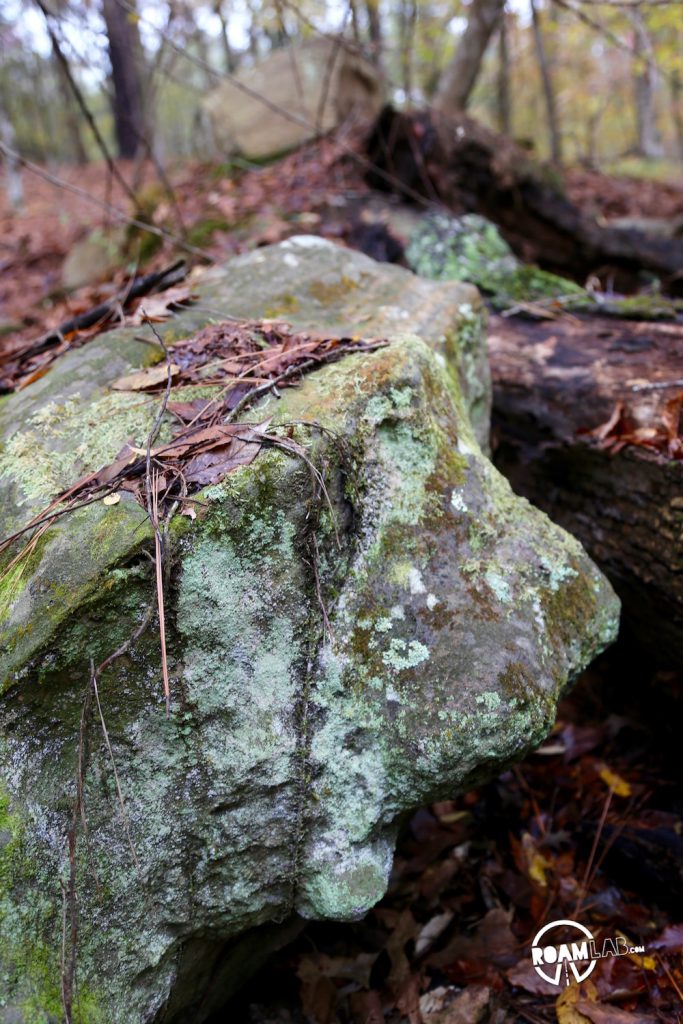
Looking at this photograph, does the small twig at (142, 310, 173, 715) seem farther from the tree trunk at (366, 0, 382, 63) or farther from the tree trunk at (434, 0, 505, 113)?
the tree trunk at (366, 0, 382, 63)

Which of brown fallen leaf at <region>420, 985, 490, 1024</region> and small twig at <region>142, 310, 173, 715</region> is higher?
small twig at <region>142, 310, 173, 715</region>

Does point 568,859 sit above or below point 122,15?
below

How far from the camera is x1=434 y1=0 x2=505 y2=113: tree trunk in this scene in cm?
653

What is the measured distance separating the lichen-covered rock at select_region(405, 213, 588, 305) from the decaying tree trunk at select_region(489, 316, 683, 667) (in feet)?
1.74

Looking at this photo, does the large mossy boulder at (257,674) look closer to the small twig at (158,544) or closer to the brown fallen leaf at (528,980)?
the small twig at (158,544)

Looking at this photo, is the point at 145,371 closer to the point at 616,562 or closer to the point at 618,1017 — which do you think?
the point at 616,562

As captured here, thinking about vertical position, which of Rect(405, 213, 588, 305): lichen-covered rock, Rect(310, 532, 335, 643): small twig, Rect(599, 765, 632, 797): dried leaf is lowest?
Rect(599, 765, 632, 797): dried leaf

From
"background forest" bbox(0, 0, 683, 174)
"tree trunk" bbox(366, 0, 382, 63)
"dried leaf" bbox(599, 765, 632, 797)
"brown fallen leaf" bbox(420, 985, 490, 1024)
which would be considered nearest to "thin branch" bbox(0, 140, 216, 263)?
Result: "background forest" bbox(0, 0, 683, 174)

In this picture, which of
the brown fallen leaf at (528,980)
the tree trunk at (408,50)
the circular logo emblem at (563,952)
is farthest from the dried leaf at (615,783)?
the tree trunk at (408,50)

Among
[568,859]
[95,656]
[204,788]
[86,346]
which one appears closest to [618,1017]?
[568,859]

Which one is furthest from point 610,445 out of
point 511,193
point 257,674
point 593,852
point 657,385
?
point 511,193

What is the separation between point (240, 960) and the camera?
2205 mm

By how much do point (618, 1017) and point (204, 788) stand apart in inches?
56.2

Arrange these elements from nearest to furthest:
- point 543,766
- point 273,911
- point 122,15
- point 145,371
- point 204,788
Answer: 1. point 204,788
2. point 273,911
3. point 145,371
4. point 543,766
5. point 122,15
